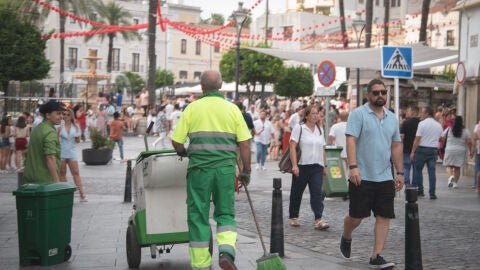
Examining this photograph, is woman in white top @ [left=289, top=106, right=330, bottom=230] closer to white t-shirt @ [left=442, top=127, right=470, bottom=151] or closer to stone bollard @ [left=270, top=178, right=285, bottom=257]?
stone bollard @ [left=270, top=178, right=285, bottom=257]

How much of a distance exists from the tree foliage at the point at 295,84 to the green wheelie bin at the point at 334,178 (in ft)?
143

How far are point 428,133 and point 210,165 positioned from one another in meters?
9.00

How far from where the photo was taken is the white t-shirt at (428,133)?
1487 centimetres

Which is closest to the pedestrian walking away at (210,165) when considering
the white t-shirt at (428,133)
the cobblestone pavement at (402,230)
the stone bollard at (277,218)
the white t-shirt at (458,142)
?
the stone bollard at (277,218)

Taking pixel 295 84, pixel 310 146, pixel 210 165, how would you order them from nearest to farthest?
pixel 210 165, pixel 310 146, pixel 295 84

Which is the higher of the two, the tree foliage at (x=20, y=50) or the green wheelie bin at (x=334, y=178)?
the tree foliage at (x=20, y=50)

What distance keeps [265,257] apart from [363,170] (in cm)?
149

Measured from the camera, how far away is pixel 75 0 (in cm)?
4066

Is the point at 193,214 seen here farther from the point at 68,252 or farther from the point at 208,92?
the point at 68,252

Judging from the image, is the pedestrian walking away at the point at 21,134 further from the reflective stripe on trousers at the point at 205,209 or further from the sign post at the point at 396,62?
the reflective stripe on trousers at the point at 205,209

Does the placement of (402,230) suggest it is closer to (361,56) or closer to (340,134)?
(340,134)

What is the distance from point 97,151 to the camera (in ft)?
73.1

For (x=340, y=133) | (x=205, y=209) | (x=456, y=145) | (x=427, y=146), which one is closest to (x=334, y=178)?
(x=340, y=133)

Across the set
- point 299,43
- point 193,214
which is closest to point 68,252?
point 193,214
